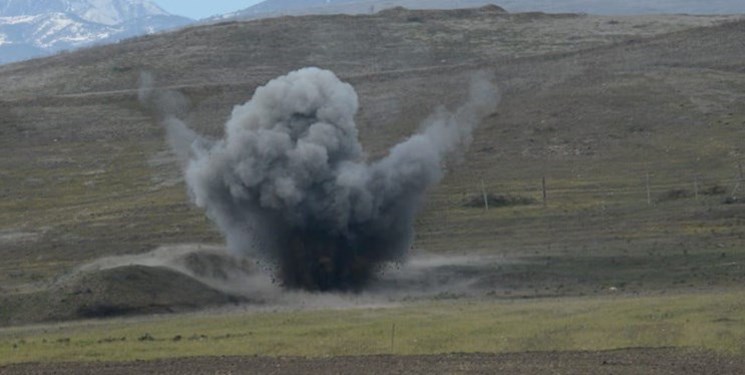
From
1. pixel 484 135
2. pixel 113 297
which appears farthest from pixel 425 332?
pixel 484 135

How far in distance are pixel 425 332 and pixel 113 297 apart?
15355 mm

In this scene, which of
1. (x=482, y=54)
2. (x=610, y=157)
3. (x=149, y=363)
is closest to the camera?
(x=149, y=363)

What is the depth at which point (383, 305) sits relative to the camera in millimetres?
56312

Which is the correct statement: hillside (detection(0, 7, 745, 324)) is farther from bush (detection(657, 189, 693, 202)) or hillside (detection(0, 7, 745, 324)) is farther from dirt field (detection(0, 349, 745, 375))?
dirt field (detection(0, 349, 745, 375))

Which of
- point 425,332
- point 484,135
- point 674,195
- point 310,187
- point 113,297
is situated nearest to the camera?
point 425,332

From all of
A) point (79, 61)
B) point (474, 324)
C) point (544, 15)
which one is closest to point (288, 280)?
point (474, 324)

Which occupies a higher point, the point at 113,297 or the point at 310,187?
the point at 310,187

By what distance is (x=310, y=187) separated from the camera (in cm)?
6272

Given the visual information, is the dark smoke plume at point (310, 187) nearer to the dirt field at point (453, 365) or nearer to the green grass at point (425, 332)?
the green grass at point (425, 332)

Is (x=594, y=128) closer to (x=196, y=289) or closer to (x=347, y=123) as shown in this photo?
(x=347, y=123)

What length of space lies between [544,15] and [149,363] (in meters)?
131

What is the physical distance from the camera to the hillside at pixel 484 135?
2771 inches

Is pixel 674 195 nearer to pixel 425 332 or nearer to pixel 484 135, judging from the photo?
pixel 484 135

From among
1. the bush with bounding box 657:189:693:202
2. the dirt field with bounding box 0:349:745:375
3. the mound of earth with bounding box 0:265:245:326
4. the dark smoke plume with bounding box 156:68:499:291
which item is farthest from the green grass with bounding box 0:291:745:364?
the bush with bounding box 657:189:693:202
